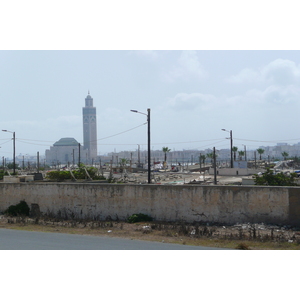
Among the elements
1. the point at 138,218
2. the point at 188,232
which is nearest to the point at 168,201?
the point at 138,218

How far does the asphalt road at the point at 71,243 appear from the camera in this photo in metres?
12.8

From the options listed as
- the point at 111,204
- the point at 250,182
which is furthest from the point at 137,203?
the point at 250,182

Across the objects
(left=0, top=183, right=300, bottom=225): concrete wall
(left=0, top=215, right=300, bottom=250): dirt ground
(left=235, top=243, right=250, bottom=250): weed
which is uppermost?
(left=0, top=183, right=300, bottom=225): concrete wall

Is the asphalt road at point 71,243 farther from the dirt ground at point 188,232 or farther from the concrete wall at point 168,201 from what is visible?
the concrete wall at point 168,201

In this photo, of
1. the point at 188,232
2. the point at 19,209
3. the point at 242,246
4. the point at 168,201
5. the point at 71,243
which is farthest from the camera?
the point at 19,209

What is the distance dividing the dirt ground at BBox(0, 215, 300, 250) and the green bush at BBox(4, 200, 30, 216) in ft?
6.87

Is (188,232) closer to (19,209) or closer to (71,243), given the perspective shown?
(71,243)

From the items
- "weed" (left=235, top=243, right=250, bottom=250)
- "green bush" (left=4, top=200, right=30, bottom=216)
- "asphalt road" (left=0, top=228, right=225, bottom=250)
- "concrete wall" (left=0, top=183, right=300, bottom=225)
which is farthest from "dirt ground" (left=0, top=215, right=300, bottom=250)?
"green bush" (left=4, top=200, right=30, bottom=216)

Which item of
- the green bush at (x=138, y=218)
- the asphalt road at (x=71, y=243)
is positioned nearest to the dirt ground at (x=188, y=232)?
the green bush at (x=138, y=218)

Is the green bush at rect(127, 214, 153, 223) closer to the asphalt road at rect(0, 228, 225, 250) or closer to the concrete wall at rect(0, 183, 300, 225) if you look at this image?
the concrete wall at rect(0, 183, 300, 225)

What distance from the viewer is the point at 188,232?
16.0m

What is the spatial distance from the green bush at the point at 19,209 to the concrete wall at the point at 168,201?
38 cm

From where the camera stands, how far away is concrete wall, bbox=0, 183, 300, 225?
1711cm

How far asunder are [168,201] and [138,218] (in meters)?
1.74
